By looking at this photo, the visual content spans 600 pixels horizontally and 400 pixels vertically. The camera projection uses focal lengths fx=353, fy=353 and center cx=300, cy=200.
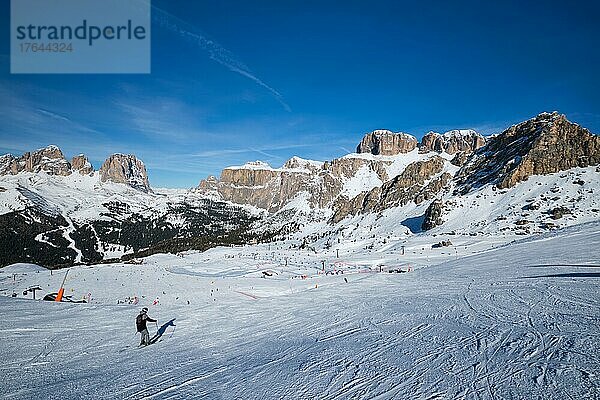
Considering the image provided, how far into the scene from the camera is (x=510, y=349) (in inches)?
321

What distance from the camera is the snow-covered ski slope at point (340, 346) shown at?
7098 millimetres

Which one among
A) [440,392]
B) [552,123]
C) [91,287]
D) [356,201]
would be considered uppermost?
[552,123]

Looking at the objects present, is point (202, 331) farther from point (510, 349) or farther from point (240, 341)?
point (510, 349)

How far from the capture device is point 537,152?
97750 mm

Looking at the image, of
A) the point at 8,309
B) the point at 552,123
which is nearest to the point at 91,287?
the point at 8,309

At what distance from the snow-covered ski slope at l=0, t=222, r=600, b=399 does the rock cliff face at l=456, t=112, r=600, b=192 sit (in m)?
90.6

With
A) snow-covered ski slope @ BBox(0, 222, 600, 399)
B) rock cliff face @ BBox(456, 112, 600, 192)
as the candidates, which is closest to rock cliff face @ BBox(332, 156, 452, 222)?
rock cliff face @ BBox(456, 112, 600, 192)

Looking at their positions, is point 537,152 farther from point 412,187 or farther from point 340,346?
Result: point 340,346

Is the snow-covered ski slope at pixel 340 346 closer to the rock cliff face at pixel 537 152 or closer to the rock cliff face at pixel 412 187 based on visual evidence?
the rock cliff face at pixel 537 152

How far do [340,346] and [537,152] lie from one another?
361 feet

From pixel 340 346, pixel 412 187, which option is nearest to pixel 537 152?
pixel 412 187

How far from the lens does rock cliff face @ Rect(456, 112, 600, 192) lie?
9338cm

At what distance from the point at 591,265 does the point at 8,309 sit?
31132mm

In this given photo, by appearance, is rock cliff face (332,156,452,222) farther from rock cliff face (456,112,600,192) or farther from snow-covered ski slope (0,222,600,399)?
snow-covered ski slope (0,222,600,399)
